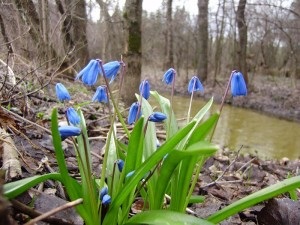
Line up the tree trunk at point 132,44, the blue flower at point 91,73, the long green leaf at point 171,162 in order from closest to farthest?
the long green leaf at point 171,162, the blue flower at point 91,73, the tree trunk at point 132,44

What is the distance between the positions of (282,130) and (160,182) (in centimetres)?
1072

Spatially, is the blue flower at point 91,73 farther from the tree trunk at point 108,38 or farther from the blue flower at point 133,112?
the tree trunk at point 108,38

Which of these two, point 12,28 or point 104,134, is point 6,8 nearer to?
point 12,28

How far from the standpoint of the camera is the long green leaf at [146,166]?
1433 mm

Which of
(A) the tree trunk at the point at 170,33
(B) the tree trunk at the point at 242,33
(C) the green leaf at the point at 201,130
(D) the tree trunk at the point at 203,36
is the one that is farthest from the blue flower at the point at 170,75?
(A) the tree trunk at the point at 170,33

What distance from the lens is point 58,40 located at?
6.43m

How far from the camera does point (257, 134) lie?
34.1 ft

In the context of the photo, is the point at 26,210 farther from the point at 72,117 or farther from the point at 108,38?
the point at 108,38

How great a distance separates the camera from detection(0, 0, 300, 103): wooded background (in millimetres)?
5312

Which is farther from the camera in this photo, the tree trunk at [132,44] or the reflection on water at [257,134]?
the reflection on water at [257,134]

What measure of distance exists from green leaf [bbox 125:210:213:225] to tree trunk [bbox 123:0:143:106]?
542cm

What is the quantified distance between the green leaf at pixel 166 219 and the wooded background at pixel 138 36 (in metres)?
2.07

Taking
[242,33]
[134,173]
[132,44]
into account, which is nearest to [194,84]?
[134,173]

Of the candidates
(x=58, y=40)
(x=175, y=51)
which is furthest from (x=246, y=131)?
(x=175, y=51)
